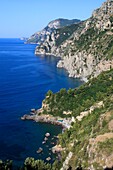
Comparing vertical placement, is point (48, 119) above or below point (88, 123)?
below

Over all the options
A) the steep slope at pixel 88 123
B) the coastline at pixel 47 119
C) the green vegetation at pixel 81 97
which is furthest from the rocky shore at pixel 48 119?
the green vegetation at pixel 81 97

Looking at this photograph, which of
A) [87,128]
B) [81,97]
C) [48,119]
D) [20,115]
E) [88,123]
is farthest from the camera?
[81,97]

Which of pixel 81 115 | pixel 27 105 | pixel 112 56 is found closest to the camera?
pixel 81 115

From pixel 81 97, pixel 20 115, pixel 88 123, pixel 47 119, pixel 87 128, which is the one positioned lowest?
pixel 47 119

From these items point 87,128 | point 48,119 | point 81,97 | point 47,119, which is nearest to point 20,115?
point 47,119

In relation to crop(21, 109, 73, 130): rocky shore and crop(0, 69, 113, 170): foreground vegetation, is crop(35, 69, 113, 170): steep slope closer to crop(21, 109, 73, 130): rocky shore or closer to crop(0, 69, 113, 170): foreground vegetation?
crop(0, 69, 113, 170): foreground vegetation

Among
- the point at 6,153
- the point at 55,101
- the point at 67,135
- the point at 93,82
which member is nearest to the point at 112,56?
the point at 93,82

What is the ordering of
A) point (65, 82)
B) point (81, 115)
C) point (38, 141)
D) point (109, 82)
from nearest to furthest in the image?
point (38, 141)
point (81, 115)
point (109, 82)
point (65, 82)

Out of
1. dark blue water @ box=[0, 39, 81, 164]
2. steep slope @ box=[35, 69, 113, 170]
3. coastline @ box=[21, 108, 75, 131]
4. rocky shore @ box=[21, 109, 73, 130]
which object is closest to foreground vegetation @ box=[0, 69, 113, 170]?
steep slope @ box=[35, 69, 113, 170]

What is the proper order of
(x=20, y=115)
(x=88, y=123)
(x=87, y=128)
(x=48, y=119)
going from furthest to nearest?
1. (x=20, y=115)
2. (x=48, y=119)
3. (x=88, y=123)
4. (x=87, y=128)

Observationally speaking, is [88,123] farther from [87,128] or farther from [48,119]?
[48,119]

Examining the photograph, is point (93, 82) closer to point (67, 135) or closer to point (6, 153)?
point (67, 135)
